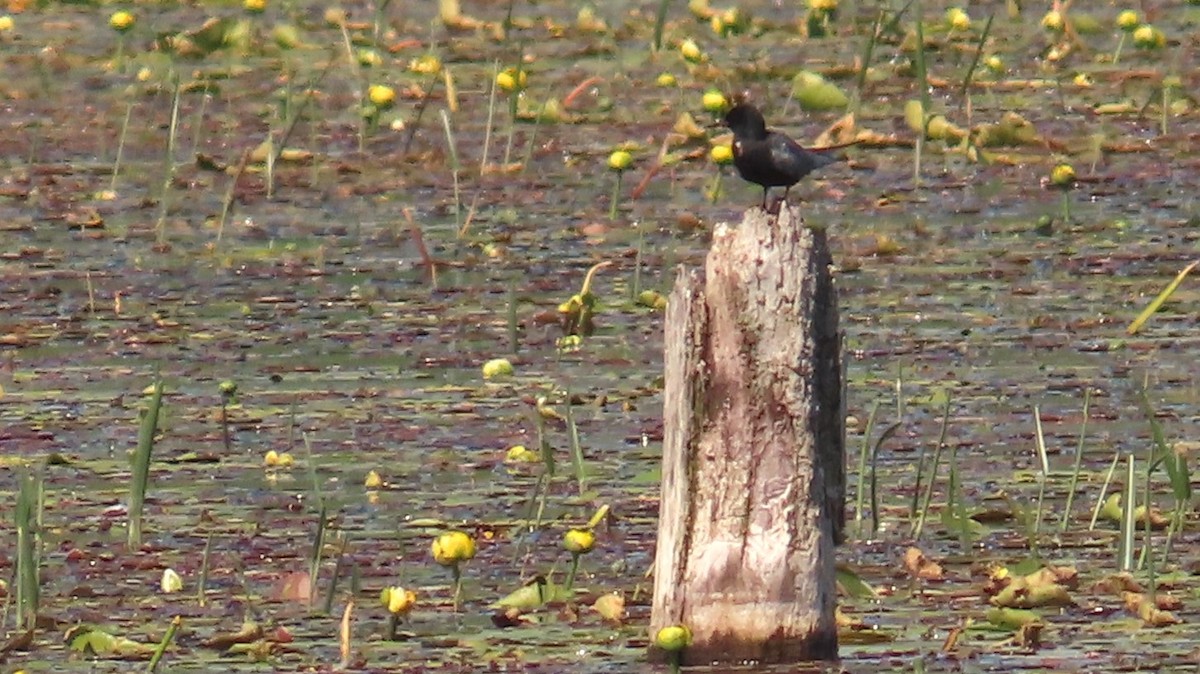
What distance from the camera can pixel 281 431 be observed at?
611 centimetres

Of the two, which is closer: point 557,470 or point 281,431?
point 557,470

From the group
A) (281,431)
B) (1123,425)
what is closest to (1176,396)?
(1123,425)

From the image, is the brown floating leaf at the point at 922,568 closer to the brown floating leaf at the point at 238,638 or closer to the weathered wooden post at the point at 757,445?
Answer: the weathered wooden post at the point at 757,445

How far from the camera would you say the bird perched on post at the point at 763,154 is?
5258 mm

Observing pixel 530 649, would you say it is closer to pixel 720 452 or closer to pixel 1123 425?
pixel 720 452

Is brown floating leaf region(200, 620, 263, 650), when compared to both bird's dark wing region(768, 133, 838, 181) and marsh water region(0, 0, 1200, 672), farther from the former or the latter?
bird's dark wing region(768, 133, 838, 181)

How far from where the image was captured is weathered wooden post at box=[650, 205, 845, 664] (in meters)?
4.25

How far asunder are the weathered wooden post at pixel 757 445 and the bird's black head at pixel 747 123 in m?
1.01

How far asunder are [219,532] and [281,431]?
32.1 inches

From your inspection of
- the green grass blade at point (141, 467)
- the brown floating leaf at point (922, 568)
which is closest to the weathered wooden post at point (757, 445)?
the brown floating leaf at point (922, 568)

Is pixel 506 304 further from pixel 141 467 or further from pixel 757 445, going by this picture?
pixel 757 445

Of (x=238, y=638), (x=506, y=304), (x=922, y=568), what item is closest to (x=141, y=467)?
(x=238, y=638)

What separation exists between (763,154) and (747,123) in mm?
98

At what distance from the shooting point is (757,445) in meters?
4.29
